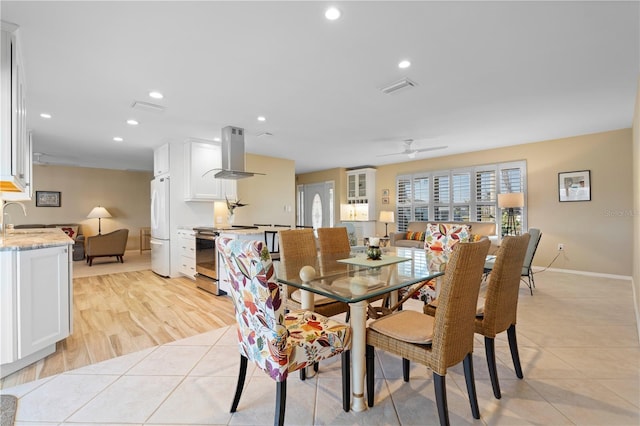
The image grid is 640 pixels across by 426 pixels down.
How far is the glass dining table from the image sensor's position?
5.46 feet

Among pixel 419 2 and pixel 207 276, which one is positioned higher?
pixel 419 2

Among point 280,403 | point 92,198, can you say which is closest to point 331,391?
point 280,403

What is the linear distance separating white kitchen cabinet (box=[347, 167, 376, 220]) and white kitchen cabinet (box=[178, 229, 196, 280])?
4.70 meters

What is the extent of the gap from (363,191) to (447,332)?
6902mm

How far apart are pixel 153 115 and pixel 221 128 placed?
0.92 metres

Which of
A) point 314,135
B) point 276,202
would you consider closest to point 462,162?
point 314,135

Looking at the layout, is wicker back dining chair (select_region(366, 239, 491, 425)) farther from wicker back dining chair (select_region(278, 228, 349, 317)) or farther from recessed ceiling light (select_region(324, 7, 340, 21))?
recessed ceiling light (select_region(324, 7, 340, 21))

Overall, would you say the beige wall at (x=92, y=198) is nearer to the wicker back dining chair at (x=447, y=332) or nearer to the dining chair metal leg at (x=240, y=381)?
the dining chair metal leg at (x=240, y=381)

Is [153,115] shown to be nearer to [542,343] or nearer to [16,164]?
[16,164]

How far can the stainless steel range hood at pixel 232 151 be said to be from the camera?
4406mm

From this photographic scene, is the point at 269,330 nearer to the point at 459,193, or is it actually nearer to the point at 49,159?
the point at 459,193

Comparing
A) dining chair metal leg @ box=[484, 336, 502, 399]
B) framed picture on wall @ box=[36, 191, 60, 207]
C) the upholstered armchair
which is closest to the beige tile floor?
dining chair metal leg @ box=[484, 336, 502, 399]

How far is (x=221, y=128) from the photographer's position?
4473mm

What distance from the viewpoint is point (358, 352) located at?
65.5 inches
